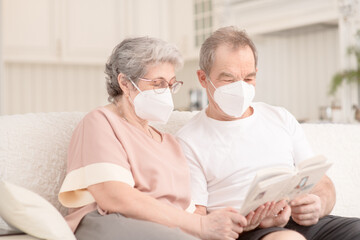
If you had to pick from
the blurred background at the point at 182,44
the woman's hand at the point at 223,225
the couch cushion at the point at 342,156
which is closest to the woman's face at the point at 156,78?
the woman's hand at the point at 223,225

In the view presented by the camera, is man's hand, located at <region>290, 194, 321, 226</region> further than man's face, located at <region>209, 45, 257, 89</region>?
No

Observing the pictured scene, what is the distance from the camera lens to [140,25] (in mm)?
5699

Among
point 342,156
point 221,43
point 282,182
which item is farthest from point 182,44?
point 282,182

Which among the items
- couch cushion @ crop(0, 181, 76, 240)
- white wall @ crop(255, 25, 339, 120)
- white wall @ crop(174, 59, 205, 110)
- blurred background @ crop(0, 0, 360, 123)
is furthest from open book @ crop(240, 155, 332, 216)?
white wall @ crop(174, 59, 205, 110)

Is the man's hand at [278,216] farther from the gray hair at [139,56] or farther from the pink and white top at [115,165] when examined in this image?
the gray hair at [139,56]

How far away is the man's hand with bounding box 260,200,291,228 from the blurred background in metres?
2.57

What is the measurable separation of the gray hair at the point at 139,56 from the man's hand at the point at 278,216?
552 millimetres

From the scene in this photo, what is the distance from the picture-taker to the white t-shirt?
175 centimetres

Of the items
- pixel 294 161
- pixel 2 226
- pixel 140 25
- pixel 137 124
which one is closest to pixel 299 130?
pixel 294 161

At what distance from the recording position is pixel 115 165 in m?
1.48

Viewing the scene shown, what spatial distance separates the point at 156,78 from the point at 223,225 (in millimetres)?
507

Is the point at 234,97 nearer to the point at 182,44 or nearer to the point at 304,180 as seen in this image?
the point at 304,180

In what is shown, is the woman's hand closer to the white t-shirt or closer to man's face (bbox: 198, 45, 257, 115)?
the white t-shirt

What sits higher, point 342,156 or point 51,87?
point 51,87
